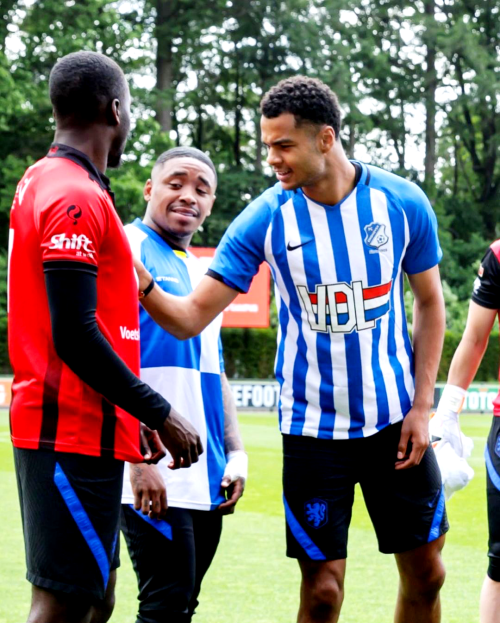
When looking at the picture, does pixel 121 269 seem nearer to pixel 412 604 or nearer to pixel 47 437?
pixel 47 437

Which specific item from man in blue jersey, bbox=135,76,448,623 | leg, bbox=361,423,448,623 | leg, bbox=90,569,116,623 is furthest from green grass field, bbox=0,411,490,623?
leg, bbox=361,423,448,623

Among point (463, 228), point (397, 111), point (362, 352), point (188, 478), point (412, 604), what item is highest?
point (397, 111)

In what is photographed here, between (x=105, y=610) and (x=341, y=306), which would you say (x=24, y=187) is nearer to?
(x=341, y=306)

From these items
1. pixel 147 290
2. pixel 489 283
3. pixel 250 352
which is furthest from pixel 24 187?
pixel 250 352

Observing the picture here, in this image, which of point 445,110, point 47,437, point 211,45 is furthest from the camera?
point 445,110

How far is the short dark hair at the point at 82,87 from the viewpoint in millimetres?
3305

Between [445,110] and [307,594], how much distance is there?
1685 inches

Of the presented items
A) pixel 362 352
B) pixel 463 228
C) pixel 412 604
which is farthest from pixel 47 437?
pixel 463 228

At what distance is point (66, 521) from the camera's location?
10.2 ft

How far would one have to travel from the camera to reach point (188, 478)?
4.34m

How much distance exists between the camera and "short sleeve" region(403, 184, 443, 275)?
173 inches

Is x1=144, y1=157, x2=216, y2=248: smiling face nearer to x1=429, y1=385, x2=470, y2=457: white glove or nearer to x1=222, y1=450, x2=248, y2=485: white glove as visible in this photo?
x1=222, y1=450, x2=248, y2=485: white glove

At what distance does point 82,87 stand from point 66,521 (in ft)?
4.54

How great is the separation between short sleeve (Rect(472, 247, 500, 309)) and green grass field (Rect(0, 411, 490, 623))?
190cm
